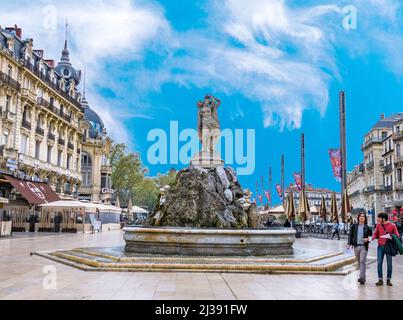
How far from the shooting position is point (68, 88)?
49781 mm

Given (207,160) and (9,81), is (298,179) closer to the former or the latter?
(207,160)

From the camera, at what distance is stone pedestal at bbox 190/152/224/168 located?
21531 millimetres

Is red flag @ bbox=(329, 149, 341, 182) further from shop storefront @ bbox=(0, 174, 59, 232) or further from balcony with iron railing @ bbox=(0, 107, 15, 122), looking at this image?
balcony with iron railing @ bbox=(0, 107, 15, 122)

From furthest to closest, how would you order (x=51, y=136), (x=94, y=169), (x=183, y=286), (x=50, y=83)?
(x=94, y=169), (x=51, y=136), (x=50, y=83), (x=183, y=286)

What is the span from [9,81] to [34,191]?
8.88 m

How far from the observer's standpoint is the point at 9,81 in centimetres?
3412

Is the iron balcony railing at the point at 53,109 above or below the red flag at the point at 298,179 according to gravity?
above

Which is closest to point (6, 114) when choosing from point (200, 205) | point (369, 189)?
point (200, 205)

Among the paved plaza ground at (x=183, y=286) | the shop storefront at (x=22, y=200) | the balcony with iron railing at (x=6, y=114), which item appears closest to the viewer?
the paved plaza ground at (x=183, y=286)

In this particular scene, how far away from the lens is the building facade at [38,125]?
34188 millimetres

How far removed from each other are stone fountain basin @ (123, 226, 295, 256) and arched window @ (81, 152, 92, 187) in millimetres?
46456

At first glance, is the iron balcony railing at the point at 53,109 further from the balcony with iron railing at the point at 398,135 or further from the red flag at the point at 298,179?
the balcony with iron railing at the point at 398,135

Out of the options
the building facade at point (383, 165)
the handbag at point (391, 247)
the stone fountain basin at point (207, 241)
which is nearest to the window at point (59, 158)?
the stone fountain basin at point (207, 241)

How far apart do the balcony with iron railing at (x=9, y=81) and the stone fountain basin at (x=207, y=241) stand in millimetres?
25151
